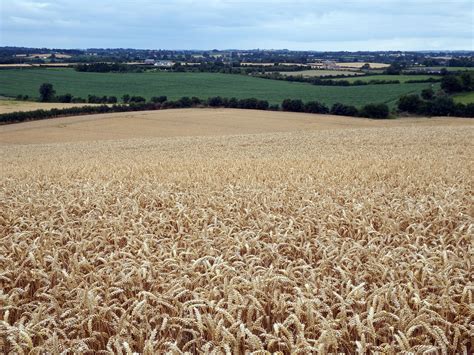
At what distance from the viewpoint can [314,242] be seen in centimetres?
462

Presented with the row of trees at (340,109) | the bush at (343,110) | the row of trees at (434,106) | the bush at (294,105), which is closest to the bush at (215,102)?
the row of trees at (340,109)

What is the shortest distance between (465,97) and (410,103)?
1019 cm

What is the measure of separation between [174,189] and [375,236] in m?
3.62

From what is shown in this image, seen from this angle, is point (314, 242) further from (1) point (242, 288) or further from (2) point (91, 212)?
(2) point (91, 212)

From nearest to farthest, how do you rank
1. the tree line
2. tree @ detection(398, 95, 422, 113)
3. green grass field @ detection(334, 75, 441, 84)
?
the tree line < tree @ detection(398, 95, 422, 113) < green grass field @ detection(334, 75, 441, 84)

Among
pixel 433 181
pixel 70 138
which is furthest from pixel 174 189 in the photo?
pixel 70 138

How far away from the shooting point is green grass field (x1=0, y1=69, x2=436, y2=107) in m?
67.1

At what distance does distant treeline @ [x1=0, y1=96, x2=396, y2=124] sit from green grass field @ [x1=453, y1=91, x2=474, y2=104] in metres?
11.0

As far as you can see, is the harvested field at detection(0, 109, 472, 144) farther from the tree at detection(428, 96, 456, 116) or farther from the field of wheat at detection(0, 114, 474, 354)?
the field of wheat at detection(0, 114, 474, 354)

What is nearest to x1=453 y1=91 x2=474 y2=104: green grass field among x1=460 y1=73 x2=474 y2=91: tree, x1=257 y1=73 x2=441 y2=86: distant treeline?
x1=460 y1=73 x2=474 y2=91: tree

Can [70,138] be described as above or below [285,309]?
below

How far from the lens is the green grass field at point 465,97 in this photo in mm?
56006

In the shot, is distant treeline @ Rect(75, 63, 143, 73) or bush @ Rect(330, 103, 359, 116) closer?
bush @ Rect(330, 103, 359, 116)

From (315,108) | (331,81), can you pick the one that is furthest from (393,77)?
(315,108)
